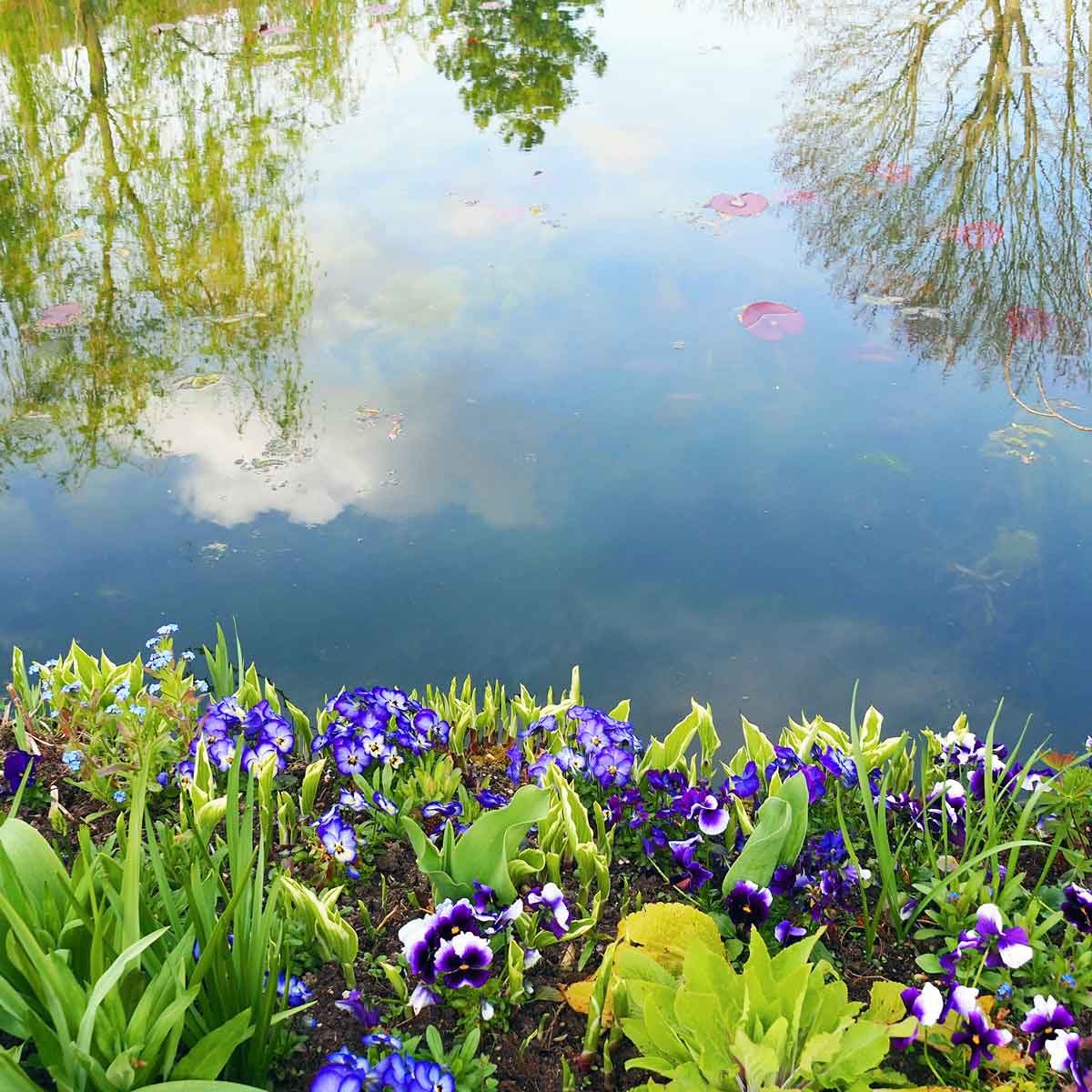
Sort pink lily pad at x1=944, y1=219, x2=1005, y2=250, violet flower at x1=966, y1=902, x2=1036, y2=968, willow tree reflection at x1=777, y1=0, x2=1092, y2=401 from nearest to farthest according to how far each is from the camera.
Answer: violet flower at x1=966, y1=902, x2=1036, y2=968, willow tree reflection at x1=777, y1=0, x2=1092, y2=401, pink lily pad at x1=944, y1=219, x2=1005, y2=250

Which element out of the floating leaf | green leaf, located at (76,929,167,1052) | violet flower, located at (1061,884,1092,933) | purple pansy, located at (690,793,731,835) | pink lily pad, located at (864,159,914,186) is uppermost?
pink lily pad, located at (864,159,914,186)

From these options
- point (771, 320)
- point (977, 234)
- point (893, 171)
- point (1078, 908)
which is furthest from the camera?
point (893, 171)

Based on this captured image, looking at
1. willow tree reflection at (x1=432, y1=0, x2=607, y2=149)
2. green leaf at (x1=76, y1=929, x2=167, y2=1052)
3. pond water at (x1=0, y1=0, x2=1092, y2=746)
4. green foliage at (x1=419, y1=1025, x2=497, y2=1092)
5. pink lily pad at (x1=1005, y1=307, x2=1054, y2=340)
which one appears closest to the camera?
green leaf at (x1=76, y1=929, x2=167, y2=1052)

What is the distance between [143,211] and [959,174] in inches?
151

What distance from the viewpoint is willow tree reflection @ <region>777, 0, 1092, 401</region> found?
12.9 ft

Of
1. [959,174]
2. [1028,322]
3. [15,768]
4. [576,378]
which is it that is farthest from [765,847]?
[959,174]

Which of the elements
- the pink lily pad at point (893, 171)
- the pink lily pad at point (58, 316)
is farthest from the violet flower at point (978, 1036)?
the pink lily pad at point (893, 171)

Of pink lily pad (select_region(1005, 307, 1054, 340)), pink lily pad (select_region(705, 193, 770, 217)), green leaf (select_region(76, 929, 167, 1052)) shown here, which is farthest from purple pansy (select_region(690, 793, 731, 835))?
pink lily pad (select_region(705, 193, 770, 217))

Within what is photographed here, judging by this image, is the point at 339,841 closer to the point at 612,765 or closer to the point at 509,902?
the point at 509,902

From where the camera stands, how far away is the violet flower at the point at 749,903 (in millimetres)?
1714

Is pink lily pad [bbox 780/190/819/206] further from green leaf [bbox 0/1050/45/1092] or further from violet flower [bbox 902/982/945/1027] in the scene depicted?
green leaf [bbox 0/1050/45/1092]

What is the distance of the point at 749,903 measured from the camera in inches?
67.6

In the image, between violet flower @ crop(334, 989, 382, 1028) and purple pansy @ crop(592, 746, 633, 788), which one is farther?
purple pansy @ crop(592, 746, 633, 788)

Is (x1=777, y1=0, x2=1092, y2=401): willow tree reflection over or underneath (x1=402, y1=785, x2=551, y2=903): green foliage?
over
